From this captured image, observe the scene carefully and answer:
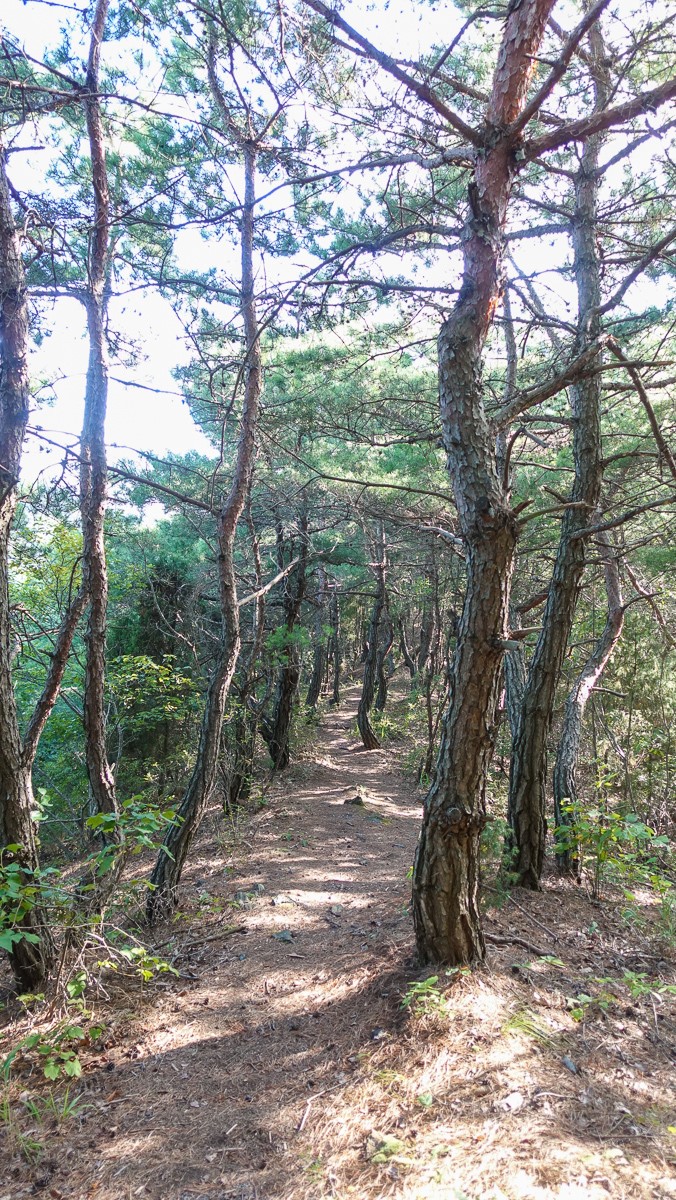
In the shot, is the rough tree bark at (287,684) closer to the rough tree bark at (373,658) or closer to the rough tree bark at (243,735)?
the rough tree bark at (243,735)

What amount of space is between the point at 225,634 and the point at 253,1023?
313 centimetres

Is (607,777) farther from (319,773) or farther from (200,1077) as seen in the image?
(319,773)

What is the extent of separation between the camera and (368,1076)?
9.30 ft

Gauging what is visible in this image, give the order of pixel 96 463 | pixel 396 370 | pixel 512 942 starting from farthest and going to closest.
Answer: pixel 396 370
pixel 96 463
pixel 512 942

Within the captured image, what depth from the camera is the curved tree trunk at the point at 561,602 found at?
5055 millimetres

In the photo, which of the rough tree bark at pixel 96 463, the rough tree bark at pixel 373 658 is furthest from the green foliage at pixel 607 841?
the rough tree bark at pixel 373 658

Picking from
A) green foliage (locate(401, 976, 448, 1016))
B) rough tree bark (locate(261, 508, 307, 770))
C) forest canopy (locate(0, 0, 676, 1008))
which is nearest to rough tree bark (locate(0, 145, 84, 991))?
forest canopy (locate(0, 0, 676, 1008))

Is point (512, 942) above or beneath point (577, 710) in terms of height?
beneath

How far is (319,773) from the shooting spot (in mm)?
11898

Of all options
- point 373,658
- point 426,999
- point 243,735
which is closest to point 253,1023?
point 426,999

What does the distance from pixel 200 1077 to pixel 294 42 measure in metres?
6.34

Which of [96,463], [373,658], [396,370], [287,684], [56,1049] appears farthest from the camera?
[373,658]

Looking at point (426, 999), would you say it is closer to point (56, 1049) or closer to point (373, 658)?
point (56, 1049)

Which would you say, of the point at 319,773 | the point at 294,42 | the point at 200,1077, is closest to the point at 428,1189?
the point at 200,1077
